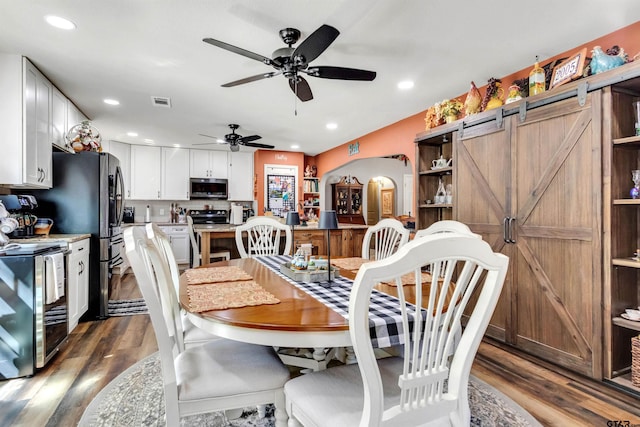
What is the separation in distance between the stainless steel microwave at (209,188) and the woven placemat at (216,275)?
507cm

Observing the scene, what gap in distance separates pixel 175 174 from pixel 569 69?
6503 millimetres

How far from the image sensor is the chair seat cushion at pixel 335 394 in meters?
1.05

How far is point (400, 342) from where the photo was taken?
109 centimetres

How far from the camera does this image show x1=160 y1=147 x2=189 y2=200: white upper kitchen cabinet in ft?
22.3

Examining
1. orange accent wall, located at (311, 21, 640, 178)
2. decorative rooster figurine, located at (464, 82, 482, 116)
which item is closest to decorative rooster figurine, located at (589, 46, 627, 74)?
orange accent wall, located at (311, 21, 640, 178)

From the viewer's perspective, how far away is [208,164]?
7078 millimetres

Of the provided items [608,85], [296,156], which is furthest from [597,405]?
[296,156]

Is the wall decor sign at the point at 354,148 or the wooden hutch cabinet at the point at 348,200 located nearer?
the wall decor sign at the point at 354,148

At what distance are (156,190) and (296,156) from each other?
293cm

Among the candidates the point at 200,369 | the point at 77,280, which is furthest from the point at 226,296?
the point at 77,280

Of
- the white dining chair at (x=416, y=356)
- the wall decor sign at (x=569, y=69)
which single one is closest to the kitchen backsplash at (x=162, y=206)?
the wall decor sign at (x=569, y=69)

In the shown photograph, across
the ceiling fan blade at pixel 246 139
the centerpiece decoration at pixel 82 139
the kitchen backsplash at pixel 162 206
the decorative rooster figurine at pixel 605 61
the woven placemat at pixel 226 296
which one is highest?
the ceiling fan blade at pixel 246 139

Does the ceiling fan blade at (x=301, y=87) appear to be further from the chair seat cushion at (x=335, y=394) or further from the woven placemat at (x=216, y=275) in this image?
the chair seat cushion at (x=335, y=394)

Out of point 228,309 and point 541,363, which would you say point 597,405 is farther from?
point 228,309
